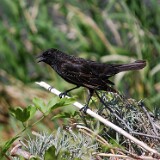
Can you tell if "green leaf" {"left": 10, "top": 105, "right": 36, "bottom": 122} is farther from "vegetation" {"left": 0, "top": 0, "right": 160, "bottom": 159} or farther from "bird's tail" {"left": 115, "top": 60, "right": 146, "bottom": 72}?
"vegetation" {"left": 0, "top": 0, "right": 160, "bottom": 159}

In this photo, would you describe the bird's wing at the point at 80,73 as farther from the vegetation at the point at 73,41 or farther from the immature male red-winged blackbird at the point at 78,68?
the vegetation at the point at 73,41

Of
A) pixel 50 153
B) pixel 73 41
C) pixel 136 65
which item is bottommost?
pixel 50 153

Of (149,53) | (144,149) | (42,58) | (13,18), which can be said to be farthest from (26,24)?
(144,149)

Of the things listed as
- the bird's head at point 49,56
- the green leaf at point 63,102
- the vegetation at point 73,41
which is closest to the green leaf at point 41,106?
the green leaf at point 63,102

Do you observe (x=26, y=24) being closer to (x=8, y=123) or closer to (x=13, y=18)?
(x=13, y=18)

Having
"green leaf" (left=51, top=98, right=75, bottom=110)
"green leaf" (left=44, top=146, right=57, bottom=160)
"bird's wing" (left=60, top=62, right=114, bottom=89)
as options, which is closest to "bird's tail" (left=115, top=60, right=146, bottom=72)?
"bird's wing" (left=60, top=62, right=114, bottom=89)

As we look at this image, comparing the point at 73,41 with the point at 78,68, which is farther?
the point at 73,41

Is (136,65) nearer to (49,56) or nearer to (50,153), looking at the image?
(49,56)

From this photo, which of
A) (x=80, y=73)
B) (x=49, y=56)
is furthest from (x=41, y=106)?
(x=49, y=56)

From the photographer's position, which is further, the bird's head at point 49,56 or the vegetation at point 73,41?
the vegetation at point 73,41
